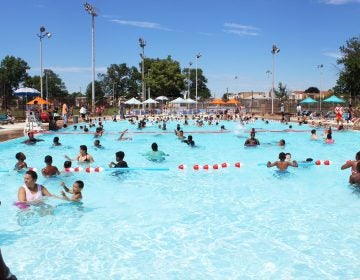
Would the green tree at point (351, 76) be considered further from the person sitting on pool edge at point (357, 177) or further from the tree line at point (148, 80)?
the person sitting on pool edge at point (357, 177)

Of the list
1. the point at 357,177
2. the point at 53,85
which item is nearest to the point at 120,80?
the point at 53,85

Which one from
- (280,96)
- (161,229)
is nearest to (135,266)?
(161,229)

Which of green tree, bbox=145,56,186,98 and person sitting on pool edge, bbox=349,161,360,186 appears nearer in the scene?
person sitting on pool edge, bbox=349,161,360,186

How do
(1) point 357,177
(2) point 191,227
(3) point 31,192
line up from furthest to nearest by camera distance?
1. (1) point 357,177
2. (3) point 31,192
3. (2) point 191,227

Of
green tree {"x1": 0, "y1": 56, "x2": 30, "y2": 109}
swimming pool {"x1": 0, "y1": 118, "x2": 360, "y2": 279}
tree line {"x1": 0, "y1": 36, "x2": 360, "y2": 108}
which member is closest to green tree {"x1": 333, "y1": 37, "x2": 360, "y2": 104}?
tree line {"x1": 0, "y1": 36, "x2": 360, "y2": 108}

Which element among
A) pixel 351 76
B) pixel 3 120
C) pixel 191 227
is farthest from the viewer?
pixel 351 76

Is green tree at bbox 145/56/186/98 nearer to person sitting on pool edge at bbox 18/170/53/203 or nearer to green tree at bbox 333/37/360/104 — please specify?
green tree at bbox 333/37/360/104

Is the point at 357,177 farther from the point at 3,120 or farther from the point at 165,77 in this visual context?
the point at 165,77

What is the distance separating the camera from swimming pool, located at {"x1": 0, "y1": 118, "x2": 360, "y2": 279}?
5.93 metres

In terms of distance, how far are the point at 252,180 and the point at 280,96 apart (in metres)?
80.7

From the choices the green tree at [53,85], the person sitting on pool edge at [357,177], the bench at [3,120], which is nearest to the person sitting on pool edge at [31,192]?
the person sitting on pool edge at [357,177]

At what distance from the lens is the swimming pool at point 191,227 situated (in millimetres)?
5926

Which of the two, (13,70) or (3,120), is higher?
(13,70)

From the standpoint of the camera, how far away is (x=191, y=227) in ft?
25.5
